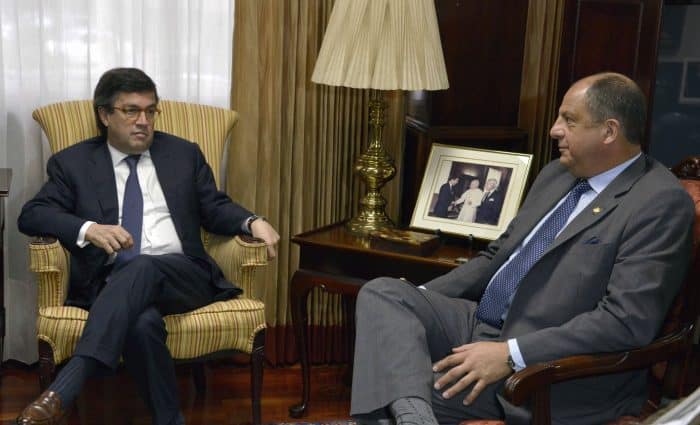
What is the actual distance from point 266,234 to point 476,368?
3.48 feet

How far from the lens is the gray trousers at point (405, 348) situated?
2.17 metres

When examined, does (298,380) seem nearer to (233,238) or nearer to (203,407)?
(203,407)

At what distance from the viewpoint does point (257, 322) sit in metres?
2.91

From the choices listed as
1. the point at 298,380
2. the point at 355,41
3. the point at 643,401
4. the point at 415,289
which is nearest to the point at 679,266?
the point at 643,401

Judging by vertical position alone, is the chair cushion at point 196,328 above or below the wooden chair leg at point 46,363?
above

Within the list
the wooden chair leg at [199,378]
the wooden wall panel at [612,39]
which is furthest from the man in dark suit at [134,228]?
the wooden wall panel at [612,39]

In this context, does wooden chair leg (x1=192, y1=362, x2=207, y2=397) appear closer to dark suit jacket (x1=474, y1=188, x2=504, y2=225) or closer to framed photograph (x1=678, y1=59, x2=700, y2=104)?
dark suit jacket (x1=474, y1=188, x2=504, y2=225)

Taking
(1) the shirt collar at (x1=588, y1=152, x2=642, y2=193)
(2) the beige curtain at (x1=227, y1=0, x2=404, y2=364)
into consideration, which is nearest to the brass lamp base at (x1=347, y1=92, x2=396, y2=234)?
(2) the beige curtain at (x1=227, y1=0, x2=404, y2=364)

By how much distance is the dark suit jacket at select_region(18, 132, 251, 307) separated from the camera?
9.36 ft

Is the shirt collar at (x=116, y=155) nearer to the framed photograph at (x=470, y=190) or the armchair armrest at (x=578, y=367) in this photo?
the framed photograph at (x=470, y=190)


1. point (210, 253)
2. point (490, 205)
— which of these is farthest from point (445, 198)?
point (210, 253)

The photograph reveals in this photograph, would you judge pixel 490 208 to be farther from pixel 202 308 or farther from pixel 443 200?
pixel 202 308

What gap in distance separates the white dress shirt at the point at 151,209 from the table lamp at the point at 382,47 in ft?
2.19

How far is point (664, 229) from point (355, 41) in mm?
1307
